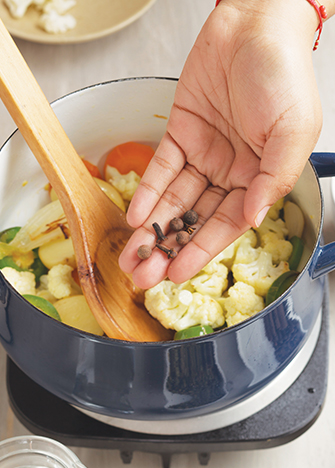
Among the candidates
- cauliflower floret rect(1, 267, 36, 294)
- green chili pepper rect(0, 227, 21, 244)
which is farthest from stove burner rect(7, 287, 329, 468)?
green chili pepper rect(0, 227, 21, 244)

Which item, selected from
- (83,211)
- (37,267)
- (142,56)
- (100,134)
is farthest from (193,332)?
(142,56)

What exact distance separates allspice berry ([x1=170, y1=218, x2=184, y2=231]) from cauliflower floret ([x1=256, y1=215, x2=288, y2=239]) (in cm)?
21

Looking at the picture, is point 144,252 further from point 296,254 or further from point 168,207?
point 296,254

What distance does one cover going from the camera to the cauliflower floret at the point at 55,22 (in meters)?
1.25

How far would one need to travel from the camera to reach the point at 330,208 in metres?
1.02

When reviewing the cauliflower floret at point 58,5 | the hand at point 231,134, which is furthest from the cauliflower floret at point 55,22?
the hand at point 231,134

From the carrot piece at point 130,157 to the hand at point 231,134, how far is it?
0.17m

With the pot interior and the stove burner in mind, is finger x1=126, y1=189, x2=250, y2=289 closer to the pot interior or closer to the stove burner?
the pot interior

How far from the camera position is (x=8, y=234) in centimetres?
91

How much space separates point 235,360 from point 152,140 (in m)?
0.58

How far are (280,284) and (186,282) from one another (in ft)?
0.56

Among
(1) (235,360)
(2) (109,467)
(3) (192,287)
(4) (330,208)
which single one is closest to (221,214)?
(3) (192,287)

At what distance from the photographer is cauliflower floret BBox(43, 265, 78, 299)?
86cm

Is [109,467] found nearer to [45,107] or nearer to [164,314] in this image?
[164,314]
